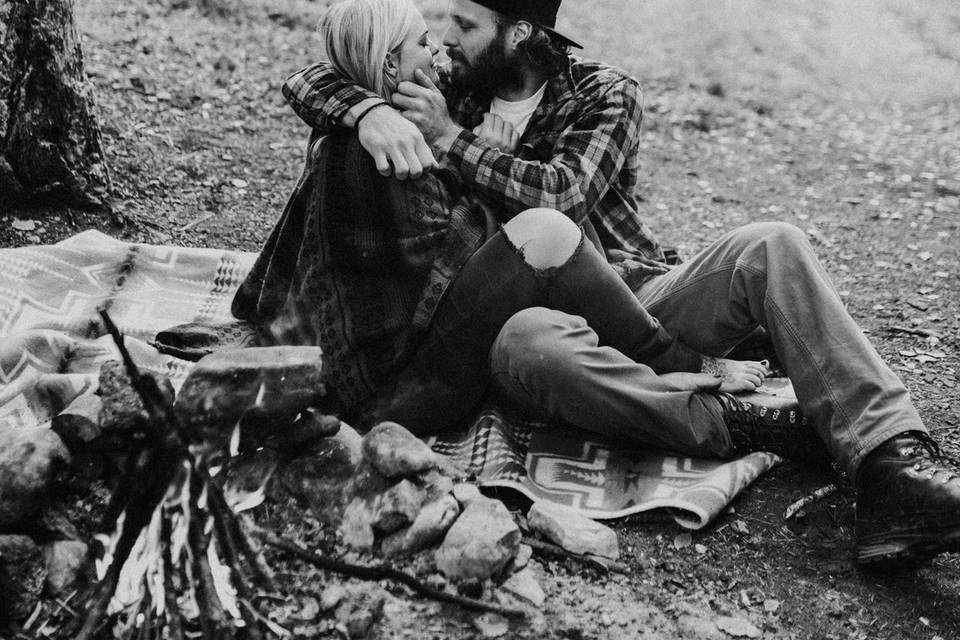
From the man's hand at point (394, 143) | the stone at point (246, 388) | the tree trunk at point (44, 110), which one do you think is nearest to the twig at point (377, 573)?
the stone at point (246, 388)

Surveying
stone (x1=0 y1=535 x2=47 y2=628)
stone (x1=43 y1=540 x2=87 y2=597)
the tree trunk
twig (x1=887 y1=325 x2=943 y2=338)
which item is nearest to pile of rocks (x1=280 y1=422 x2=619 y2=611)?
stone (x1=43 y1=540 x2=87 y2=597)

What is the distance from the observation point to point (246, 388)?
2.70m

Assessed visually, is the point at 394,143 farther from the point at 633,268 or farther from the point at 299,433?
the point at 633,268

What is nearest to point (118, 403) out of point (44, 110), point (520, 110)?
point (520, 110)

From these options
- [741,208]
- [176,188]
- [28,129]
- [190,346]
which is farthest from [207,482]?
[741,208]

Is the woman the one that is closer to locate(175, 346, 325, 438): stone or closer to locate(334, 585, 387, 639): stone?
locate(175, 346, 325, 438): stone

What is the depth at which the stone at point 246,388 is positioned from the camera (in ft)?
8.79

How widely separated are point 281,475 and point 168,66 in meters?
5.19

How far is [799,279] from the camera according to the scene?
3.17 meters

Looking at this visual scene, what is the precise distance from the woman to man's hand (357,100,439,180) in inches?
3.1

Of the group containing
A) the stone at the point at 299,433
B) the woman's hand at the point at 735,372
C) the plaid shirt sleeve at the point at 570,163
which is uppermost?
the plaid shirt sleeve at the point at 570,163

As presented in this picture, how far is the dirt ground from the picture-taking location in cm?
277

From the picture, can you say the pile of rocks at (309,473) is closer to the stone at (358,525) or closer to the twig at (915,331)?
the stone at (358,525)

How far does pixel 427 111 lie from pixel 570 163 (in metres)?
0.56
